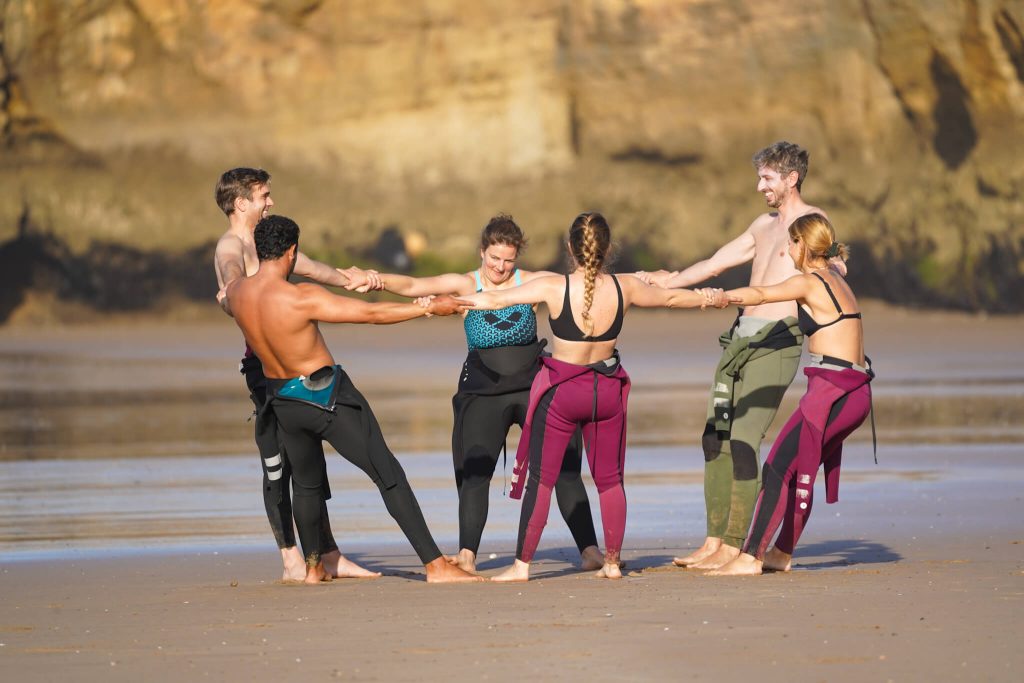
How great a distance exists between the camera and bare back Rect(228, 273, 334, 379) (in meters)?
8.32

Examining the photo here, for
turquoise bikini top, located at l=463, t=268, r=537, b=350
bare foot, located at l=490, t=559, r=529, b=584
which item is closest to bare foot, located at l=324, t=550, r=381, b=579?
bare foot, located at l=490, t=559, r=529, b=584

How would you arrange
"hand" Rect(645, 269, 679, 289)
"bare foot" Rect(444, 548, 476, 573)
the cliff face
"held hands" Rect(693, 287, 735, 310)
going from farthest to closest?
the cliff face → "hand" Rect(645, 269, 679, 289) → "bare foot" Rect(444, 548, 476, 573) → "held hands" Rect(693, 287, 735, 310)

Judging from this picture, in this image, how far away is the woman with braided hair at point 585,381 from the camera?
27.4 feet

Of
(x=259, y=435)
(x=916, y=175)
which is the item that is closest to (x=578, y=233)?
(x=259, y=435)

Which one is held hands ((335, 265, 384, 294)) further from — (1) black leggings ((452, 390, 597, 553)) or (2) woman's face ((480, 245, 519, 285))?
(1) black leggings ((452, 390, 597, 553))

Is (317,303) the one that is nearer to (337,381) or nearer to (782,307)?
(337,381)

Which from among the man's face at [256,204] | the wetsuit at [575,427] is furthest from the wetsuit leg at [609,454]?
the man's face at [256,204]

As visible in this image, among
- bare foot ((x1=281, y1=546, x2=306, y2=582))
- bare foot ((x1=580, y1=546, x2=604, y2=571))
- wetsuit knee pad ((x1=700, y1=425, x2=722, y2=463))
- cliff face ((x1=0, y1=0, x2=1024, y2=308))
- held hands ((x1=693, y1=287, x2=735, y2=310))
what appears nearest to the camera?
held hands ((x1=693, y1=287, x2=735, y2=310))

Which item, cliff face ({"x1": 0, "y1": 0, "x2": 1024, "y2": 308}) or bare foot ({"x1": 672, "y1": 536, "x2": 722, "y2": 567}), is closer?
bare foot ({"x1": 672, "y1": 536, "x2": 722, "y2": 567})

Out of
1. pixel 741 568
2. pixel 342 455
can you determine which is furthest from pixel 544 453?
pixel 741 568

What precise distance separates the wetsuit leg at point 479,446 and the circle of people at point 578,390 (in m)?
0.03

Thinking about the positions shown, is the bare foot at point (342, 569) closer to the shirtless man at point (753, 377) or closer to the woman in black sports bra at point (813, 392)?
the shirtless man at point (753, 377)

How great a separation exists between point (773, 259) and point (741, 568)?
1.60 m

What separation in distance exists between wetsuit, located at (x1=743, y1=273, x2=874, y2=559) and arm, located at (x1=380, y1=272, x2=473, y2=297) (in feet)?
5.66
